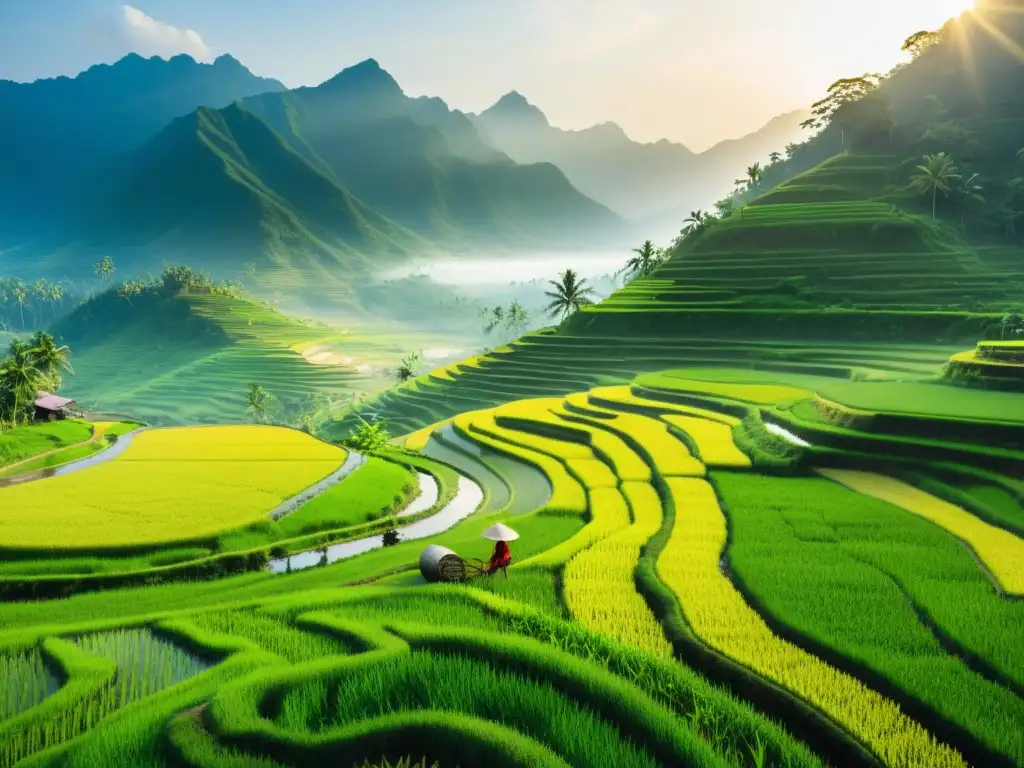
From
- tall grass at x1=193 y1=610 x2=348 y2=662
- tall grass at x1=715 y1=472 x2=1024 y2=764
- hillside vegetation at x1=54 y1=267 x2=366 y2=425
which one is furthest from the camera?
hillside vegetation at x1=54 y1=267 x2=366 y2=425

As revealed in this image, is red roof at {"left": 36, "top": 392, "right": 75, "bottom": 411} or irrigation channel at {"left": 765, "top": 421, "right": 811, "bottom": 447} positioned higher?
red roof at {"left": 36, "top": 392, "right": 75, "bottom": 411}

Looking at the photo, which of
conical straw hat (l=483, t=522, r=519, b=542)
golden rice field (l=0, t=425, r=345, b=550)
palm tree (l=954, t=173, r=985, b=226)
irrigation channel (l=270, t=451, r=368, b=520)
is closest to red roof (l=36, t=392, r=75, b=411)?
golden rice field (l=0, t=425, r=345, b=550)

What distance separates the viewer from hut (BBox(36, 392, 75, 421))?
3712 centimetres

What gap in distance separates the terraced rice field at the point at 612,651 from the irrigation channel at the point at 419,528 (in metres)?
1.78

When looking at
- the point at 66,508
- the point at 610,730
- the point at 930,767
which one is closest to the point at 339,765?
the point at 610,730

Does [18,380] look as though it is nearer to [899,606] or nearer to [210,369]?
[899,606]

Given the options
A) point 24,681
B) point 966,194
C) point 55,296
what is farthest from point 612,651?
point 55,296

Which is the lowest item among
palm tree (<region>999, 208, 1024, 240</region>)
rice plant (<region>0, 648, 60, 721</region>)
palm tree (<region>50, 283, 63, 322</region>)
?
rice plant (<region>0, 648, 60, 721</region>)

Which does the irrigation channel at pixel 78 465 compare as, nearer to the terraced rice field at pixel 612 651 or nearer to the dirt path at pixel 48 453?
the dirt path at pixel 48 453

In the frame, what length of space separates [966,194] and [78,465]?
6861 centimetres

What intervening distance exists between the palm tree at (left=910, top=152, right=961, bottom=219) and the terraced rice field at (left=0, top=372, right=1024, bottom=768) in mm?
53735

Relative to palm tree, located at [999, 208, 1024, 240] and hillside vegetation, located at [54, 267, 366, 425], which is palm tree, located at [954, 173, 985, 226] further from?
hillside vegetation, located at [54, 267, 366, 425]

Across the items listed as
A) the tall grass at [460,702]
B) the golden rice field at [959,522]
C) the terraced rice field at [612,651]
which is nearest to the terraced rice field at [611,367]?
the golden rice field at [959,522]

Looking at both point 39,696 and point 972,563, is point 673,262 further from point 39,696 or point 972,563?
point 39,696
